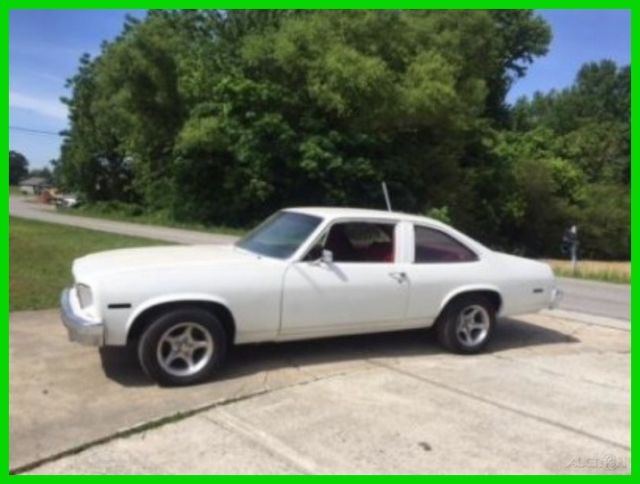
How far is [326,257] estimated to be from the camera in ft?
20.4

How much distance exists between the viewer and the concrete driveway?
4.35 m

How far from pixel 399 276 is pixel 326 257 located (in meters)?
0.86

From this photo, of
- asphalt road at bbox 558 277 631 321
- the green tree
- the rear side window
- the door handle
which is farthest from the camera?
the green tree

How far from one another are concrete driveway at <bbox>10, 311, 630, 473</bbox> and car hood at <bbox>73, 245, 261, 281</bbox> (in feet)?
2.85

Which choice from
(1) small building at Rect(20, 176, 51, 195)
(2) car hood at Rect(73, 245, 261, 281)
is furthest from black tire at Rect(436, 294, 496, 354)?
(1) small building at Rect(20, 176, 51, 195)

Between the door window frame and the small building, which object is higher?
the small building

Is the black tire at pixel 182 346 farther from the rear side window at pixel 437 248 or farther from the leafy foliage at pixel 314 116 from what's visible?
the leafy foliage at pixel 314 116

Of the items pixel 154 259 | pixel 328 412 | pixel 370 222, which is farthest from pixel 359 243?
pixel 328 412

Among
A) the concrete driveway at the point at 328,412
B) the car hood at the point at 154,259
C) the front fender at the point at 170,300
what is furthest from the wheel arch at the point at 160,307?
the concrete driveway at the point at 328,412

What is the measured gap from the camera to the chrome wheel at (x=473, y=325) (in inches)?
279

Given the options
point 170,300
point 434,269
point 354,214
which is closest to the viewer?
point 170,300

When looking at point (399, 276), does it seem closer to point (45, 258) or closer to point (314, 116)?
point (45, 258)

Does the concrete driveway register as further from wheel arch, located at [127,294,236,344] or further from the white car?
wheel arch, located at [127,294,236,344]

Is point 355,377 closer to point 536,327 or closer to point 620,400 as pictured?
point 620,400
